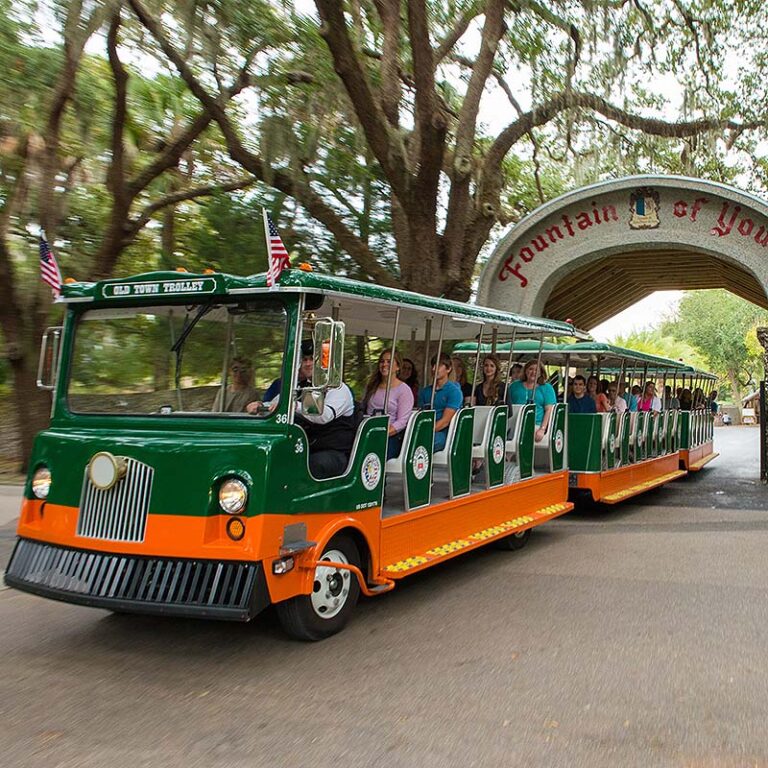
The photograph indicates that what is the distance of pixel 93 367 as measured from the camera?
5.87 metres

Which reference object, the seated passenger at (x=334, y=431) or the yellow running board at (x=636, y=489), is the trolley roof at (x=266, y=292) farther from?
the yellow running board at (x=636, y=489)

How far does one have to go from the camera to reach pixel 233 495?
4.76 meters

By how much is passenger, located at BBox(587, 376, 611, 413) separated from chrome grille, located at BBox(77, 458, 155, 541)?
311 inches

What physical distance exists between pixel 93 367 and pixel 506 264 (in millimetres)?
10508

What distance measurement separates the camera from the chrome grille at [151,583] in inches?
179

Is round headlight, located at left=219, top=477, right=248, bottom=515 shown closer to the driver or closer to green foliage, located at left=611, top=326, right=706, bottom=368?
the driver

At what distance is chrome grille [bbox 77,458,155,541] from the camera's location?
191 inches

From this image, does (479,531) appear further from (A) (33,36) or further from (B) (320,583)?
(A) (33,36)

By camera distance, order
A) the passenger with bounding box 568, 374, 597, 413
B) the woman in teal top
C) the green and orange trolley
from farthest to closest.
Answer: the passenger with bounding box 568, 374, 597, 413 < the woman in teal top < the green and orange trolley

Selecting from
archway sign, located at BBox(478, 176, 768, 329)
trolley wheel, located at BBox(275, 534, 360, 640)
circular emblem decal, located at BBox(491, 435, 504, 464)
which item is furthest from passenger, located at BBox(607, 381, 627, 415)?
trolley wheel, located at BBox(275, 534, 360, 640)

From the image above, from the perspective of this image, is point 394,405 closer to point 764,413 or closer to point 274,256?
point 274,256

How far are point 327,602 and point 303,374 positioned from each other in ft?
4.93

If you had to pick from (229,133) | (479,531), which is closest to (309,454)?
(479,531)

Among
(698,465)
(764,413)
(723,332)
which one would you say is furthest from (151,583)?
(723,332)
